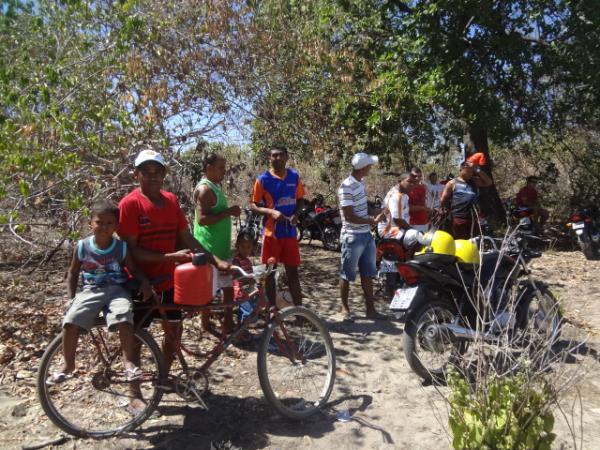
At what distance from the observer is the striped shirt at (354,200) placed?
546 centimetres

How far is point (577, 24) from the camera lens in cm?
910

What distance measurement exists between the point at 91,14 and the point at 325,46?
2.87m

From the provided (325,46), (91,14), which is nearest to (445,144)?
(325,46)

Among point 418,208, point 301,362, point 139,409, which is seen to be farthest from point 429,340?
point 418,208

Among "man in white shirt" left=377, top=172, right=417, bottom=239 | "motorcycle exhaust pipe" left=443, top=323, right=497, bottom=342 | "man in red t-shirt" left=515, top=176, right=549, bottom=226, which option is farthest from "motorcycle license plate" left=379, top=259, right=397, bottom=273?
"man in red t-shirt" left=515, top=176, right=549, bottom=226

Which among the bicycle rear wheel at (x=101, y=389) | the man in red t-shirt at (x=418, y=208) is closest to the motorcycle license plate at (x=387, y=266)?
the man in red t-shirt at (x=418, y=208)

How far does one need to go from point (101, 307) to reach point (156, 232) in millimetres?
611

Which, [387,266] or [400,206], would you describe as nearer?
[400,206]

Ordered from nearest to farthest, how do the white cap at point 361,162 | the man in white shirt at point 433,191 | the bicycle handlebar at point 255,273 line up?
the bicycle handlebar at point 255,273, the white cap at point 361,162, the man in white shirt at point 433,191

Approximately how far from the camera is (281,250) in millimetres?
5254

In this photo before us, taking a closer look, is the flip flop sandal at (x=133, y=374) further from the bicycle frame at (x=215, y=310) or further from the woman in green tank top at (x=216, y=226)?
the woman in green tank top at (x=216, y=226)

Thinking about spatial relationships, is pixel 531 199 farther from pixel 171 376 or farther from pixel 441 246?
pixel 171 376

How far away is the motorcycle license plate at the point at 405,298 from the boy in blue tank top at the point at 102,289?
186cm

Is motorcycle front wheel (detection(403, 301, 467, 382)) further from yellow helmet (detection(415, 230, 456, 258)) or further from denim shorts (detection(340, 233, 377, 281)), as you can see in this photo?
denim shorts (detection(340, 233, 377, 281))
